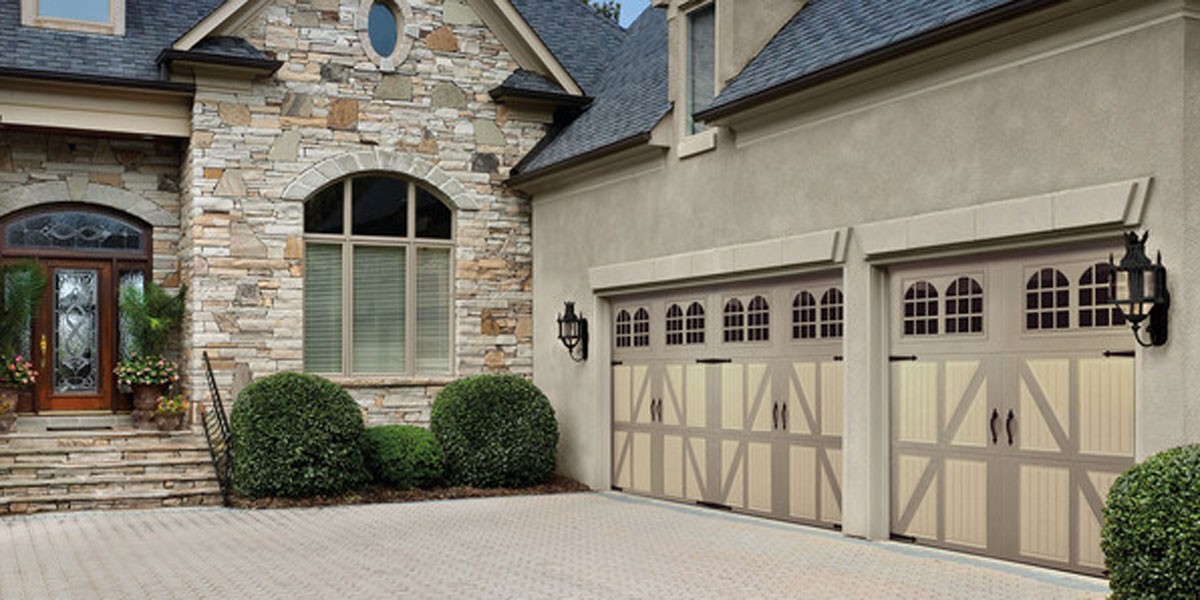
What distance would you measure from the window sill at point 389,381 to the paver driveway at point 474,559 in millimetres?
2788

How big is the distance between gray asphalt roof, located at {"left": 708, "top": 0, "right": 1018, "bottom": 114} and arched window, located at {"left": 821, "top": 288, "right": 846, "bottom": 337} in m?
2.07

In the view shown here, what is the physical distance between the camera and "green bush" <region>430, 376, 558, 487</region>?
49.5 feet

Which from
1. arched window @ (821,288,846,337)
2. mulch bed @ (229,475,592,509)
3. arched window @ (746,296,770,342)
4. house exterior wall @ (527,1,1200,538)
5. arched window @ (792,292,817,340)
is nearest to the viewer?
house exterior wall @ (527,1,1200,538)

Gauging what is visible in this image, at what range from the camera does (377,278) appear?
54.1ft

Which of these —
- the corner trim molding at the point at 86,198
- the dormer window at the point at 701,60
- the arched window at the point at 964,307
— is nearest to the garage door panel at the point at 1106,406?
the arched window at the point at 964,307

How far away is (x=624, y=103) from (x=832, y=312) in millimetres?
5414

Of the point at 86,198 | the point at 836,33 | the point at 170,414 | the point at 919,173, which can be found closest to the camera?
the point at 919,173

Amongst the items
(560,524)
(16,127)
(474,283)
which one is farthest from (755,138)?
(16,127)

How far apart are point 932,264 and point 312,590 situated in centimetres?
567

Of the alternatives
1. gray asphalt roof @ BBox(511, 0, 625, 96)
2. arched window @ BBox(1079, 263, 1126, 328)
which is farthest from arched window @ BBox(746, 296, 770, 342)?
gray asphalt roof @ BBox(511, 0, 625, 96)

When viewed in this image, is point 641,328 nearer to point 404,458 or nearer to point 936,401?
point 404,458

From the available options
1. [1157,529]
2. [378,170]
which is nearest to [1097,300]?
[1157,529]

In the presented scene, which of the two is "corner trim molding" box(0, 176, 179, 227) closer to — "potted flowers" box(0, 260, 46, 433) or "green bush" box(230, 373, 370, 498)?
"potted flowers" box(0, 260, 46, 433)

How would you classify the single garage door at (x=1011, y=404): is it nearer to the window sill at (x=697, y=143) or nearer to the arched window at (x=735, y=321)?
the arched window at (x=735, y=321)
